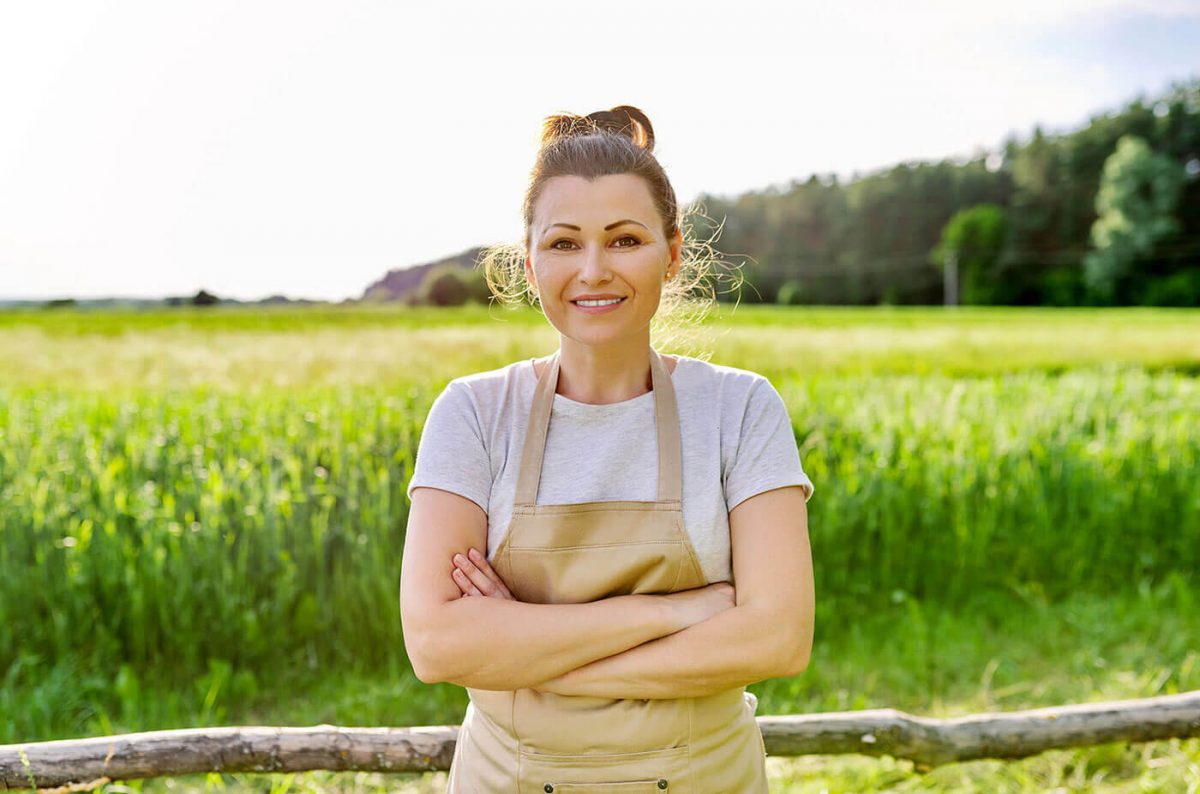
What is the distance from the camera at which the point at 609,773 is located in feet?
5.96

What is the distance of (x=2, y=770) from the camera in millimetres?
2371

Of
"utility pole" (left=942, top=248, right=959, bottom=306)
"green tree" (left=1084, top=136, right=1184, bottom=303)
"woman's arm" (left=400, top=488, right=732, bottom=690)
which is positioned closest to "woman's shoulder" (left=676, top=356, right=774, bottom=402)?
"woman's arm" (left=400, top=488, right=732, bottom=690)

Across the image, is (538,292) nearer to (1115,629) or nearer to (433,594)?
(433,594)

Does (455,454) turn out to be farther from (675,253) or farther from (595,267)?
(675,253)

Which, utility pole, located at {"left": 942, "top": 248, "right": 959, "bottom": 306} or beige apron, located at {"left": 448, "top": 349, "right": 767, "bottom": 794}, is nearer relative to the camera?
beige apron, located at {"left": 448, "top": 349, "right": 767, "bottom": 794}

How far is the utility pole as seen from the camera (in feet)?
188

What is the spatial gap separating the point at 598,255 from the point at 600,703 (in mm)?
838

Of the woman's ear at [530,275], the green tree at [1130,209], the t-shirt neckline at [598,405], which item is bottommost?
the t-shirt neckline at [598,405]

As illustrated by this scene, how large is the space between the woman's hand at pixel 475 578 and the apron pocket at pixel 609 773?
317 mm

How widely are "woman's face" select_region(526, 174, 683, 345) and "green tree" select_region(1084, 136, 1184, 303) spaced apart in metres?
56.1

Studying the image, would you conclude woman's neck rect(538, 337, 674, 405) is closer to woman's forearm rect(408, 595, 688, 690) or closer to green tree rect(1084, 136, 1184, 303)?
woman's forearm rect(408, 595, 688, 690)

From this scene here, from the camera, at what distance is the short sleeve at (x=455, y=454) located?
1.87 metres

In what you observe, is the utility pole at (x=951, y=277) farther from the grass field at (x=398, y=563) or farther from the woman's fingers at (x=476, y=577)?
the woman's fingers at (x=476, y=577)

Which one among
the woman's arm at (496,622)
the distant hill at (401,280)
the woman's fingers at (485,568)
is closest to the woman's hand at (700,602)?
the woman's arm at (496,622)
